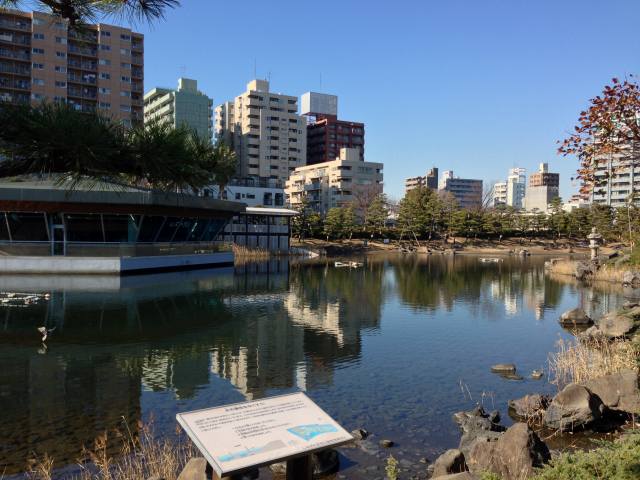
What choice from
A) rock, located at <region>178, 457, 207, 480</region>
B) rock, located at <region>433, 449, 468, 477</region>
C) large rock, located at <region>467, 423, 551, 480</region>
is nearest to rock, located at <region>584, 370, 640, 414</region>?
large rock, located at <region>467, 423, 551, 480</region>

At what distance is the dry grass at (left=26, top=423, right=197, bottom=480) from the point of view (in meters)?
8.69

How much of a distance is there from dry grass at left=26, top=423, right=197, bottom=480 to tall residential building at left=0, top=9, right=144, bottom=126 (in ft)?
252

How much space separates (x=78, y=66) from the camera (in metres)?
89.3

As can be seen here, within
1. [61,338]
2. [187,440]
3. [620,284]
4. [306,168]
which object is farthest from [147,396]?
[306,168]

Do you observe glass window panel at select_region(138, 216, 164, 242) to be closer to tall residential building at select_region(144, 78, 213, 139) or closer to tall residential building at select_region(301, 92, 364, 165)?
tall residential building at select_region(144, 78, 213, 139)

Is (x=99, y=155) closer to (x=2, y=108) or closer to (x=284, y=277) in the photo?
(x=2, y=108)

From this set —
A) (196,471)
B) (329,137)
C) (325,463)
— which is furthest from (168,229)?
(329,137)

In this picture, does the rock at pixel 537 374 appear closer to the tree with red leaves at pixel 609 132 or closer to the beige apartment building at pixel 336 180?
the tree with red leaves at pixel 609 132

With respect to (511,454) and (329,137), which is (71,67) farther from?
(511,454)

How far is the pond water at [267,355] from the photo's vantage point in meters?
11.6

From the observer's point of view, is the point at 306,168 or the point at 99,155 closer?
the point at 99,155

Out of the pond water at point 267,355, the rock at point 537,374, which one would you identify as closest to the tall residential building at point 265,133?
the pond water at point 267,355

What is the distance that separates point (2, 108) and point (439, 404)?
10942 millimetres

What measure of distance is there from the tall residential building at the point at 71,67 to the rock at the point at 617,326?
74770 millimetres
